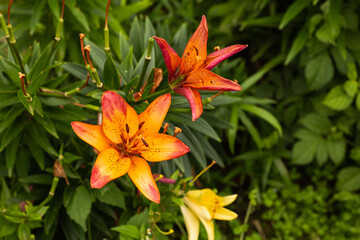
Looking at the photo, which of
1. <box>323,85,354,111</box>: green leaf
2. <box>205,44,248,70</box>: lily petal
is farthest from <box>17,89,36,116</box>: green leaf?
<box>323,85,354,111</box>: green leaf

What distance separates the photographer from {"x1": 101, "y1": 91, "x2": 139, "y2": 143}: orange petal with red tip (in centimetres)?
76

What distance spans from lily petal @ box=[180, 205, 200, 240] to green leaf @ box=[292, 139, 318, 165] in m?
0.72

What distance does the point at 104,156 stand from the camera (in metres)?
0.76

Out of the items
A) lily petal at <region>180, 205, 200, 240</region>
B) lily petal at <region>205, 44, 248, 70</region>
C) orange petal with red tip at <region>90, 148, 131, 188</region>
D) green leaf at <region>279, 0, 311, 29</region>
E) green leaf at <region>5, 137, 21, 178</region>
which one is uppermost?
lily petal at <region>205, 44, 248, 70</region>

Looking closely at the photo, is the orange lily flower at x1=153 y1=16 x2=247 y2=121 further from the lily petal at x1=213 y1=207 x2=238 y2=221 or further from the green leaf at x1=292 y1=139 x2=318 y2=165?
the green leaf at x1=292 y1=139 x2=318 y2=165

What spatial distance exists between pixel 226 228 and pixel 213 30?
2.75 ft

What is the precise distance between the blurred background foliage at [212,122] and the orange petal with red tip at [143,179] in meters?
0.19

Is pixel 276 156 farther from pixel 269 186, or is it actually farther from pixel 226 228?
pixel 226 228

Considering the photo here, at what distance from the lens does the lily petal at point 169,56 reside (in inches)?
29.6

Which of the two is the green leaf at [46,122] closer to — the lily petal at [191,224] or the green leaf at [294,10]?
the lily petal at [191,224]

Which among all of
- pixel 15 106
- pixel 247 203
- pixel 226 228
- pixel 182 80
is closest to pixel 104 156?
pixel 182 80

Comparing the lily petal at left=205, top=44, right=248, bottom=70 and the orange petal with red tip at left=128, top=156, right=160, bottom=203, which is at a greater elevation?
the lily petal at left=205, top=44, right=248, bottom=70

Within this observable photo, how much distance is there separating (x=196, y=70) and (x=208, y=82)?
32 mm

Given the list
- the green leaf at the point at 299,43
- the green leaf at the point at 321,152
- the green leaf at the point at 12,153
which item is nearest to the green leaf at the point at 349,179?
the green leaf at the point at 321,152
